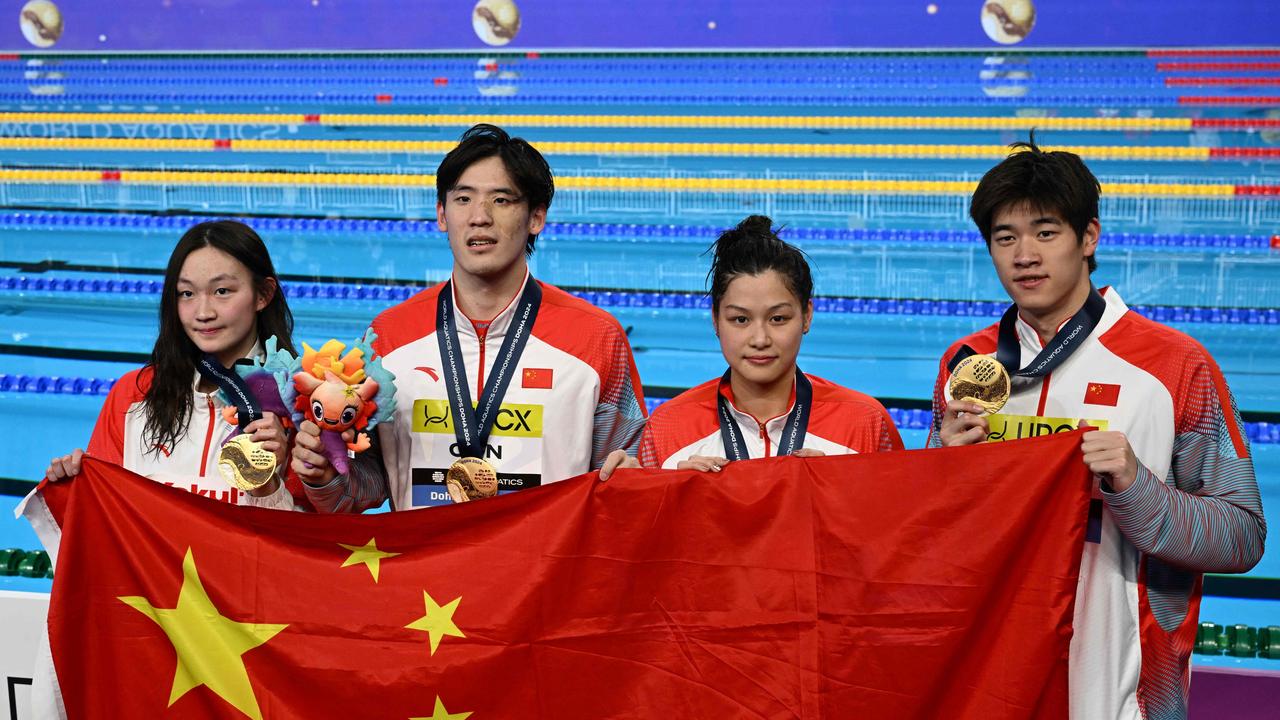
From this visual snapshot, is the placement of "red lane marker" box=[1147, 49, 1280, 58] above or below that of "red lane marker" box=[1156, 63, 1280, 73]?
above

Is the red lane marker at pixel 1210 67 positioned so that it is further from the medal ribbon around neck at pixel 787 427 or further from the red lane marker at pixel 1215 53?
the medal ribbon around neck at pixel 787 427

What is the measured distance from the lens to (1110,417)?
2240mm

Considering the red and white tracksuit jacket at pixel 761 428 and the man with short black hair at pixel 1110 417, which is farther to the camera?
the red and white tracksuit jacket at pixel 761 428

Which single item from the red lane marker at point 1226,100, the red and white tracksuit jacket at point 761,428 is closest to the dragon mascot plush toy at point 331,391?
the red and white tracksuit jacket at point 761,428

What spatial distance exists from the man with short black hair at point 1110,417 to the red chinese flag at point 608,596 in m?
0.11

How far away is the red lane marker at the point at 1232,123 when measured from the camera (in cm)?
1121

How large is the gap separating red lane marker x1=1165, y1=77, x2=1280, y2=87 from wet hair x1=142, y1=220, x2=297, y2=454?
1245 cm

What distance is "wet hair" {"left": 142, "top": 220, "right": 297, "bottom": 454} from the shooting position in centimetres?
248

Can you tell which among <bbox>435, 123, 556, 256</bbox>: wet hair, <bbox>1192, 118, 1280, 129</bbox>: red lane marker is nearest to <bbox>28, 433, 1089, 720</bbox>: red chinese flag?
<bbox>435, 123, 556, 256</bbox>: wet hair

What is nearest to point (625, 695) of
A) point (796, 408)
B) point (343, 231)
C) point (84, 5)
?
point (796, 408)

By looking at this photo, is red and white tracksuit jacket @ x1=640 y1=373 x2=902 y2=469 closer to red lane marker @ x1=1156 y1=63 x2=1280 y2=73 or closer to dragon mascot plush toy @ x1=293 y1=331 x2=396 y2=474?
dragon mascot plush toy @ x1=293 y1=331 x2=396 y2=474

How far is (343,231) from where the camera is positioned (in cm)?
865

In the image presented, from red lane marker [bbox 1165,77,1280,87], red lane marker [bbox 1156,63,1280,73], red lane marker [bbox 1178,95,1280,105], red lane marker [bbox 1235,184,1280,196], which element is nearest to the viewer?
red lane marker [bbox 1235,184,1280,196]

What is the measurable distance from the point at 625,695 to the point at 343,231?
271 inches
